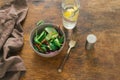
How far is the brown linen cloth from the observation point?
0.76 metres

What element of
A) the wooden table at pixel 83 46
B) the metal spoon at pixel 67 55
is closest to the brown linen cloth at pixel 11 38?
the wooden table at pixel 83 46

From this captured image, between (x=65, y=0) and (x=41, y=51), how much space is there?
9.8 inches

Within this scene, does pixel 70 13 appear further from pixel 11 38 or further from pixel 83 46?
pixel 11 38

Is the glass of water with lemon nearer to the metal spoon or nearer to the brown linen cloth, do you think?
the metal spoon

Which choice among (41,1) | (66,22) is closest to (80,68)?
(66,22)

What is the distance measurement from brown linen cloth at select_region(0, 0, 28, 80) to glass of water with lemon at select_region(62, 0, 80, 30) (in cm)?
17

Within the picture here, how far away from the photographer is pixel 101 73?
79cm

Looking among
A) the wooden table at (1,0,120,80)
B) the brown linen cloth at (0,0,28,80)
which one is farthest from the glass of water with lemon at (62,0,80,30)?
the brown linen cloth at (0,0,28,80)

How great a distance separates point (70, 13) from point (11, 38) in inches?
10.0

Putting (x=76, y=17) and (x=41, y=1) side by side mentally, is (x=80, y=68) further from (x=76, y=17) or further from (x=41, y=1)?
(x=41, y=1)

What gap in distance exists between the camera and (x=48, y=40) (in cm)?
80

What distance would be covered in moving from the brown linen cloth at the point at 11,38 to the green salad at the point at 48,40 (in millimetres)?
70

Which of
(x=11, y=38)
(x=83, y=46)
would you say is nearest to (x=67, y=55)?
(x=83, y=46)

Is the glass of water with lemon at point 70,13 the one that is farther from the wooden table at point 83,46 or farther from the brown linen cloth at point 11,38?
the brown linen cloth at point 11,38
